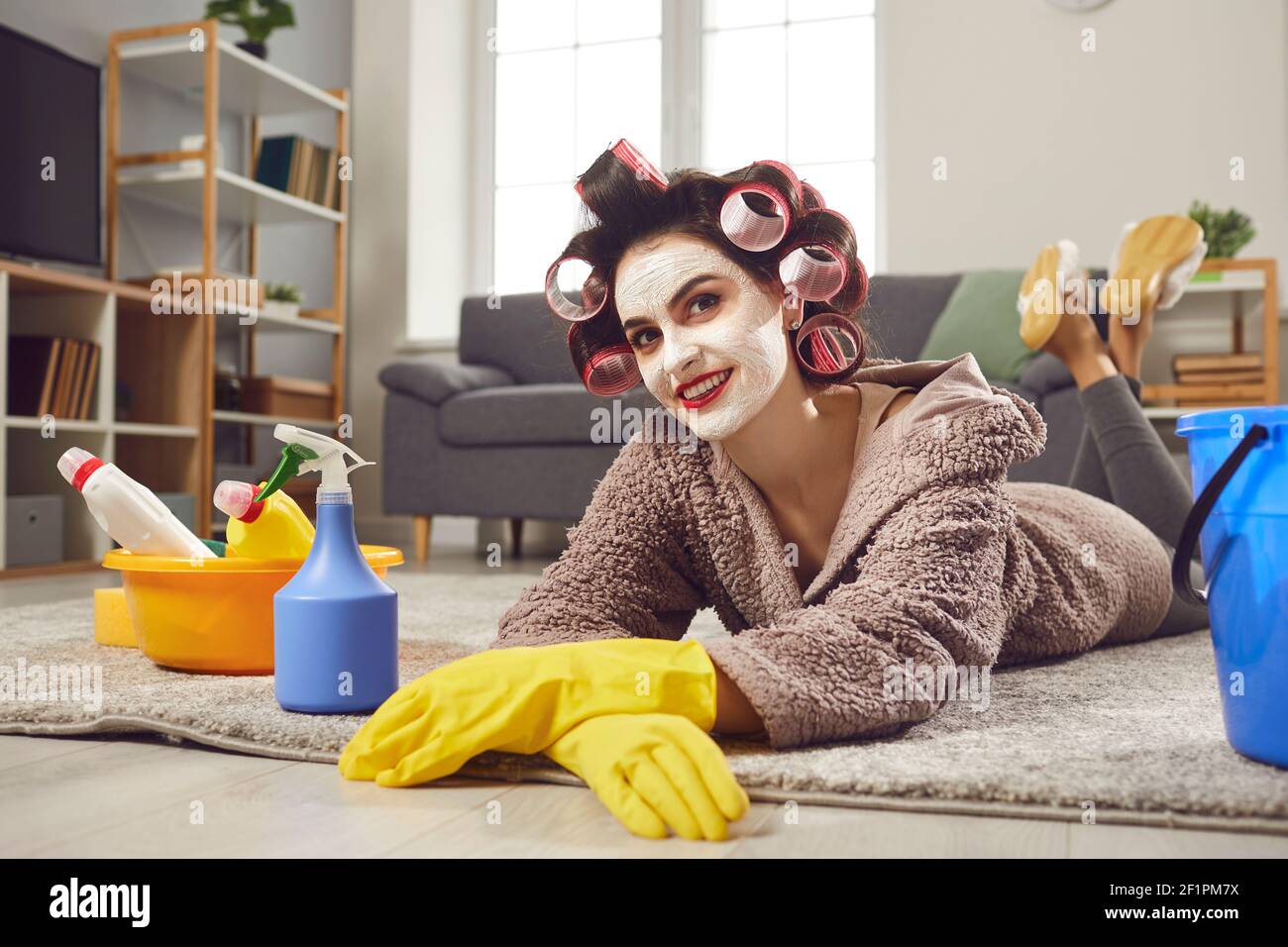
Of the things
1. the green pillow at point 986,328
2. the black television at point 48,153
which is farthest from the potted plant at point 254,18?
the green pillow at point 986,328

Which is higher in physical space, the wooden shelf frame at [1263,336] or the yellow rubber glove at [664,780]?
the wooden shelf frame at [1263,336]

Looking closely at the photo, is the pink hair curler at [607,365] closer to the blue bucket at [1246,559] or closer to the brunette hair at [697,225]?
the brunette hair at [697,225]

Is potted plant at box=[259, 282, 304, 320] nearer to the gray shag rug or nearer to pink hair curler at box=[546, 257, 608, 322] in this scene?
the gray shag rug

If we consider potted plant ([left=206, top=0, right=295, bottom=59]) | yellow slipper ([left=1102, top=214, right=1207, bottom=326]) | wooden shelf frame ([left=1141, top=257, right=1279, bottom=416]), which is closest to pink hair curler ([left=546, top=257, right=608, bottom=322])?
yellow slipper ([left=1102, top=214, right=1207, bottom=326])

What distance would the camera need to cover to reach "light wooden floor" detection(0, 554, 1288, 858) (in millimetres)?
687

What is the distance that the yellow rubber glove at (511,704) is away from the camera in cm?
82

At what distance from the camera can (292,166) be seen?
3895 millimetres

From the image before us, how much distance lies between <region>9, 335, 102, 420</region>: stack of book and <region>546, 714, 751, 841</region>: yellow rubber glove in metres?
2.60

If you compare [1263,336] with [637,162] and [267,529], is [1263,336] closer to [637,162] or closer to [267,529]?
[637,162]

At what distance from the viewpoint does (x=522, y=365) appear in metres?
3.83

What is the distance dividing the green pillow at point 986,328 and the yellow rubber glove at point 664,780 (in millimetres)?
2358
